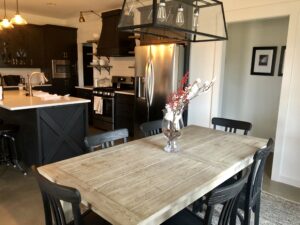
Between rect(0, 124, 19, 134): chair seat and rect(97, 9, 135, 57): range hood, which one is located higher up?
rect(97, 9, 135, 57): range hood

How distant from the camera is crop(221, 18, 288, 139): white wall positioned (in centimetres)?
408

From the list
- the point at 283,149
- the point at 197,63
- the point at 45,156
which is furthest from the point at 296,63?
the point at 45,156

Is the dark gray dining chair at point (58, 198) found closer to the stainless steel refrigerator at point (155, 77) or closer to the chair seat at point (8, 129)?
the chair seat at point (8, 129)

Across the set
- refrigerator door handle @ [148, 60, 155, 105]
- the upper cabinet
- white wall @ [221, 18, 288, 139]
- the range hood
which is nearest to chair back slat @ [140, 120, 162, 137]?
refrigerator door handle @ [148, 60, 155, 105]

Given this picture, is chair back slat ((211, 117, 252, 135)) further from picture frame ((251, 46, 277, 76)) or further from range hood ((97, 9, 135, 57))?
range hood ((97, 9, 135, 57))

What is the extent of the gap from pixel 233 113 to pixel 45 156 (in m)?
3.41

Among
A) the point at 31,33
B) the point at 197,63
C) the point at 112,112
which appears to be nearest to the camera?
the point at 197,63

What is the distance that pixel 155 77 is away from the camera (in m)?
4.17

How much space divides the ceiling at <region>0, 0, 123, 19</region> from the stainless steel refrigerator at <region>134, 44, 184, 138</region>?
1565 millimetres

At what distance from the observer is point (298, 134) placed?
9.99ft

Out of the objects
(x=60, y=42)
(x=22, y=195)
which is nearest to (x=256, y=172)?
(x=22, y=195)

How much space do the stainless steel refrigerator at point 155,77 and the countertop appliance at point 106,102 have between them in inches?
34.8

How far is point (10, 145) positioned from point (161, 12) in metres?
3.30

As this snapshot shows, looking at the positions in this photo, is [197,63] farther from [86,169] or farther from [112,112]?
[86,169]
